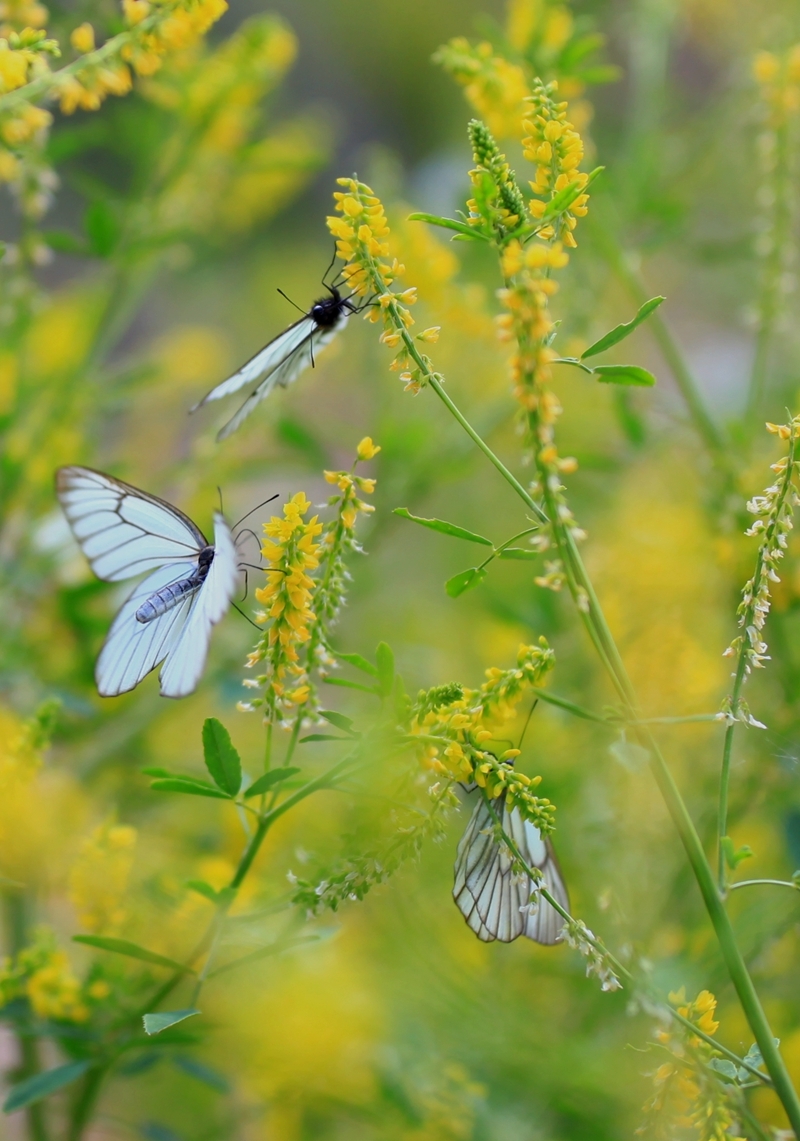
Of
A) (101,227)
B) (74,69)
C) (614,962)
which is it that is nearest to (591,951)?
(614,962)

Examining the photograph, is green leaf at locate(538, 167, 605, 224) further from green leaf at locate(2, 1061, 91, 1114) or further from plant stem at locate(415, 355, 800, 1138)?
green leaf at locate(2, 1061, 91, 1114)

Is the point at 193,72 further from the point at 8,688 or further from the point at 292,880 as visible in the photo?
the point at 292,880

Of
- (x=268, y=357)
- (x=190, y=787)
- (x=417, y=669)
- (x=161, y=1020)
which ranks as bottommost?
(x=161, y=1020)

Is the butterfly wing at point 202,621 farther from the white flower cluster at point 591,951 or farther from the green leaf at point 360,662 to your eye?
the white flower cluster at point 591,951

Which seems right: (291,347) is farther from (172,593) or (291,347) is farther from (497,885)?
(497,885)

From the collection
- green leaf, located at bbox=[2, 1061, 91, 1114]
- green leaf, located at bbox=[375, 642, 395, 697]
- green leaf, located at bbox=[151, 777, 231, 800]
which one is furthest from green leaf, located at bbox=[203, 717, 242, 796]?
green leaf, located at bbox=[2, 1061, 91, 1114]

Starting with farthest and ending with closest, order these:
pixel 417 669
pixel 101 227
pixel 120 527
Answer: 1. pixel 417 669
2. pixel 101 227
3. pixel 120 527
